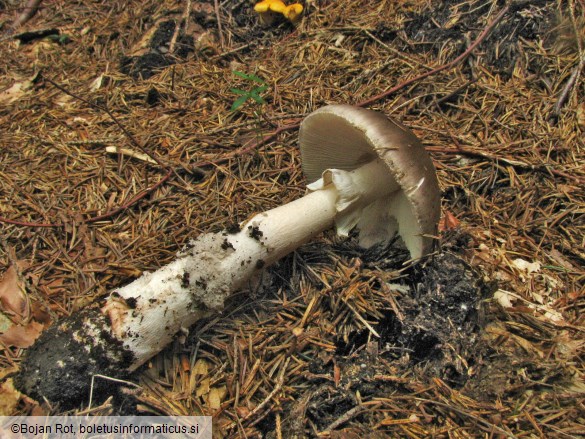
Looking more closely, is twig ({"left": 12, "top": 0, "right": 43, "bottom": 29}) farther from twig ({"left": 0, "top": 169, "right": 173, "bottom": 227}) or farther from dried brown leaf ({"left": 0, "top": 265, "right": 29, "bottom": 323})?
dried brown leaf ({"left": 0, "top": 265, "right": 29, "bottom": 323})

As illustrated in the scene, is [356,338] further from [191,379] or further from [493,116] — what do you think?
[493,116]

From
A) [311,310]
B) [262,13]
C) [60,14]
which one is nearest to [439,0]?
[262,13]

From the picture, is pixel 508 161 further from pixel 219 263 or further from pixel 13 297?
pixel 13 297

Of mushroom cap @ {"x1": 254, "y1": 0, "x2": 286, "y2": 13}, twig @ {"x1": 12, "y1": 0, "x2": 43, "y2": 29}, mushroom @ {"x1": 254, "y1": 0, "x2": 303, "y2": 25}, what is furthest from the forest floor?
twig @ {"x1": 12, "y1": 0, "x2": 43, "y2": 29}

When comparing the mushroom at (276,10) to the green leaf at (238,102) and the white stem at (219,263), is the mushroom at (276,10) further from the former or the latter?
the white stem at (219,263)

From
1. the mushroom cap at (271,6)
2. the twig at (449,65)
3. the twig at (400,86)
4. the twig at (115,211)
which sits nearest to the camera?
the twig at (115,211)

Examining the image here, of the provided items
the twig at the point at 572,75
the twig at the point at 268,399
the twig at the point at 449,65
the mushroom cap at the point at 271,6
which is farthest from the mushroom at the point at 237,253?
the mushroom cap at the point at 271,6
